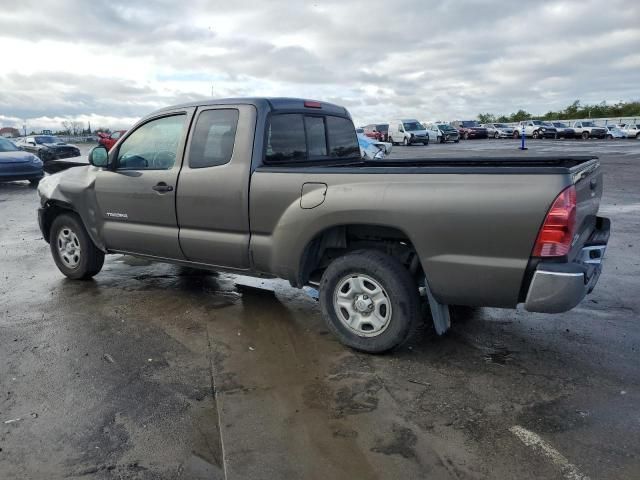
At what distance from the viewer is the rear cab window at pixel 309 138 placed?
4715mm

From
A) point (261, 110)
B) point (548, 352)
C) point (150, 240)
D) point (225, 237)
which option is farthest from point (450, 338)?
point (150, 240)

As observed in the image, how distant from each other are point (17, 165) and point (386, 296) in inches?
622

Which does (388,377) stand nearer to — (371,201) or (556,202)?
(371,201)

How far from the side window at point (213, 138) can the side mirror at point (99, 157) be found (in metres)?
1.14

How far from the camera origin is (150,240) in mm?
5270

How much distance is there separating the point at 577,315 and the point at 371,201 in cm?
240

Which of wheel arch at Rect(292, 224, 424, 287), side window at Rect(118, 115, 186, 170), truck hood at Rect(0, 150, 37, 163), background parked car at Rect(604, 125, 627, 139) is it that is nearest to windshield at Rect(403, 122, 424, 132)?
background parked car at Rect(604, 125, 627, 139)

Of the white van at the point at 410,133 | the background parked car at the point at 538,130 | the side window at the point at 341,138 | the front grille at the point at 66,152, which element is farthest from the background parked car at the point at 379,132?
the side window at the point at 341,138

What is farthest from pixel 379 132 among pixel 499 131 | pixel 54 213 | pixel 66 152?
pixel 54 213

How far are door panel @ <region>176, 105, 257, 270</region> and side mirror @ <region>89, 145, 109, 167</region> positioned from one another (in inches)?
43.5

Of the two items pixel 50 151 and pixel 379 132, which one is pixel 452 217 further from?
pixel 379 132

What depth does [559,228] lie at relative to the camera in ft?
10.8

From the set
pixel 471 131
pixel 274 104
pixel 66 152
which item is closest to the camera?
pixel 274 104

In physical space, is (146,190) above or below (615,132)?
below
